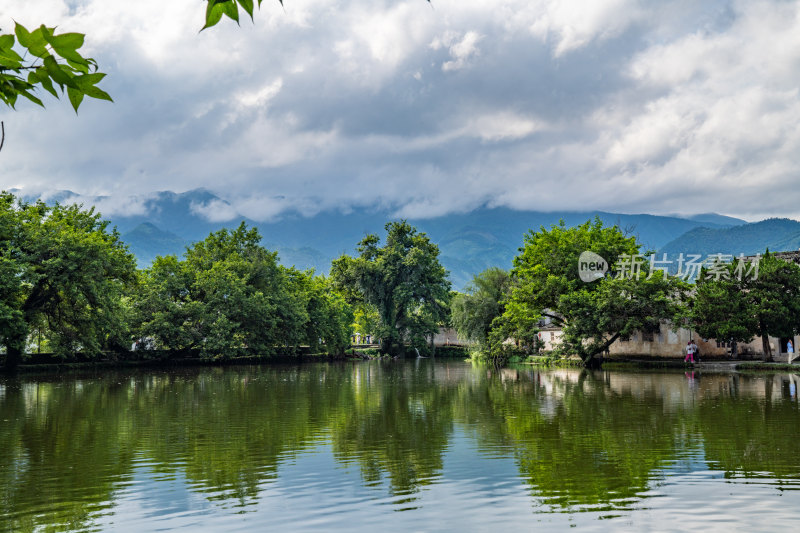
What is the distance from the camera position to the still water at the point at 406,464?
8.18 meters

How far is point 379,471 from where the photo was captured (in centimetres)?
1088

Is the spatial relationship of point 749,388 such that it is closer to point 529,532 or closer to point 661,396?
point 661,396

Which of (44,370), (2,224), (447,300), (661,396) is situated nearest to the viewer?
(661,396)

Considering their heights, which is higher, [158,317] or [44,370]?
[158,317]

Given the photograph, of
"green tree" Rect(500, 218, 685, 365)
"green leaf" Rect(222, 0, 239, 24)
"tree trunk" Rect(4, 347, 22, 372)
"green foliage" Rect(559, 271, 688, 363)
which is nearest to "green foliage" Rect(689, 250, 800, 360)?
"green foliage" Rect(559, 271, 688, 363)

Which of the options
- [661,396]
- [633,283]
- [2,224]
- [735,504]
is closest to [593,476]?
[735,504]

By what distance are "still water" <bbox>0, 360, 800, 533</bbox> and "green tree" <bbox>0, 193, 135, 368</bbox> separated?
16.0 metres

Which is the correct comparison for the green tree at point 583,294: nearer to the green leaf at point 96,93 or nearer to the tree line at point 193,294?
the tree line at point 193,294

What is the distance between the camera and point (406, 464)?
11.4 metres

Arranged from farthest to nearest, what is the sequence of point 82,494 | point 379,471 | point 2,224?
point 2,224 → point 379,471 → point 82,494

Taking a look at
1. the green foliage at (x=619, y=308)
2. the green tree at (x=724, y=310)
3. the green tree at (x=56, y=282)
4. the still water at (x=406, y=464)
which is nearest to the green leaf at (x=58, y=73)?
the still water at (x=406, y=464)

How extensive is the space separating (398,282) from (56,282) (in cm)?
3715

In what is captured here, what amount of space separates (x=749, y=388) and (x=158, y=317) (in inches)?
A: 1417

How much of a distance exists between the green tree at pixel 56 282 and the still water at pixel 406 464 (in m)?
16.0
